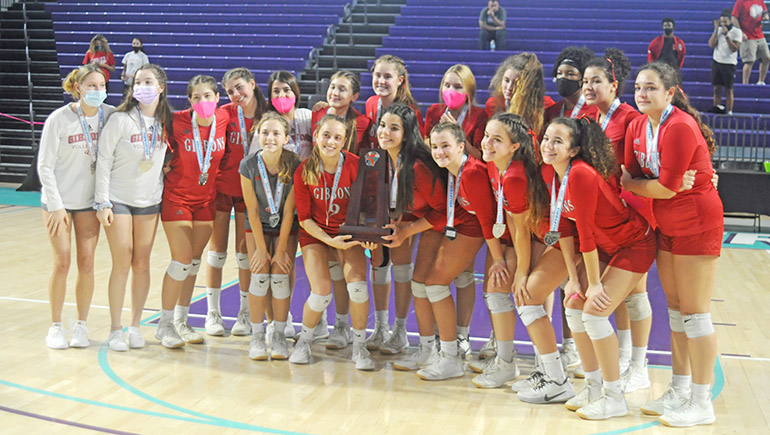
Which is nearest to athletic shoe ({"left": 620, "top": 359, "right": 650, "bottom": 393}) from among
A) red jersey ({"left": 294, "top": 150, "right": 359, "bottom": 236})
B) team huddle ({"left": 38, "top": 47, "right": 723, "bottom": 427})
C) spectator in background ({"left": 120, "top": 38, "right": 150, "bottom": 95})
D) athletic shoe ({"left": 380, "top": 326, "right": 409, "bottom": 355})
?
team huddle ({"left": 38, "top": 47, "right": 723, "bottom": 427})

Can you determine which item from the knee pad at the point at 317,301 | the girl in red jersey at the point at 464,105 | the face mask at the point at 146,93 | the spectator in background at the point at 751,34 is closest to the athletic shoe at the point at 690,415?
the girl in red jersey at the point at 464,105

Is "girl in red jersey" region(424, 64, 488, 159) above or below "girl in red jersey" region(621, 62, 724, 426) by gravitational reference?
above

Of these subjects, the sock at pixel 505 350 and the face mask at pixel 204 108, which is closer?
the sock at pixel 505 350

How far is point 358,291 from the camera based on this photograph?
186 inches

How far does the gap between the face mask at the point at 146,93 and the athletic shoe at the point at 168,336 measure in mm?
1379

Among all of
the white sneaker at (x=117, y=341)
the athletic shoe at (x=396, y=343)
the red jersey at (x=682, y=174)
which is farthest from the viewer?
the athletic shoe at (x=396, y=343)

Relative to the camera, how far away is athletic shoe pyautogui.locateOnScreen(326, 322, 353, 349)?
5.16 meters

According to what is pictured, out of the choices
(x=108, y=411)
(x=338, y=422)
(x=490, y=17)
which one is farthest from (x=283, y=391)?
(x=490, y=17)

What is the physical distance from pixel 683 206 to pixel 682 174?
0.19 meters

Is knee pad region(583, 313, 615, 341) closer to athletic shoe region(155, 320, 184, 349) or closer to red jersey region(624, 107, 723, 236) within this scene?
red jersey region(624, 107, 723, 236)

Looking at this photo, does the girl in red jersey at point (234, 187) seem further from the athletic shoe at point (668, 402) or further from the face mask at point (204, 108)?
the athletic shoe at point (668, 402)

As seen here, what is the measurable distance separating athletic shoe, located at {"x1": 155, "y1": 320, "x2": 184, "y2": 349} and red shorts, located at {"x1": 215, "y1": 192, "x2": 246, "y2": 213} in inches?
31.5

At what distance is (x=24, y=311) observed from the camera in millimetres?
5848

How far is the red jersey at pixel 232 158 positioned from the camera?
5.26 metres
